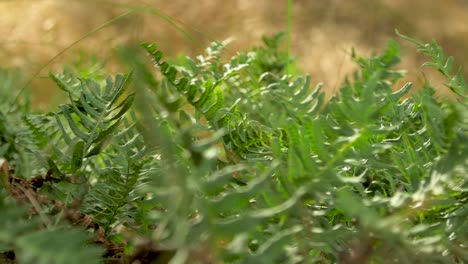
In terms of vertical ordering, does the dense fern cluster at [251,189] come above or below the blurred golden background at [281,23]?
below

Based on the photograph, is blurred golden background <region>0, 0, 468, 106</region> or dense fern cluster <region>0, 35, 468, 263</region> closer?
dense fern cluster <region>0, 35, 468, 263</region>

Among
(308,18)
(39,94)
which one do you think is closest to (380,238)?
(39,94)

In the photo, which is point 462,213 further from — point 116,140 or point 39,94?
point 39,94

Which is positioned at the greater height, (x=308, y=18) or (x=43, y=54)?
(x=308, y=18)

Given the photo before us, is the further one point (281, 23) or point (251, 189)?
point (281, 23)

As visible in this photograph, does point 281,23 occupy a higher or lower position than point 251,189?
higher

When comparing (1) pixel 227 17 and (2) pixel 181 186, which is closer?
(2) pixel 181 186

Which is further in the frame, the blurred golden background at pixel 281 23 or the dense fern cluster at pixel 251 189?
the blurred golden background at pixel 281 23

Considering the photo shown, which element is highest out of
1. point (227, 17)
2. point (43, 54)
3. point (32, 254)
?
point (227, 17)
